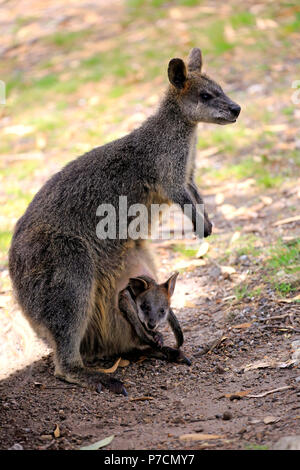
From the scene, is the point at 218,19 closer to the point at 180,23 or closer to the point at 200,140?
the point at 180,23

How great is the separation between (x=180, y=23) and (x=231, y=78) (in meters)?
2.03

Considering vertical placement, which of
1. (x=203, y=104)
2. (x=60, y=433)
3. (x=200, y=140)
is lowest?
(x=200, y=140)

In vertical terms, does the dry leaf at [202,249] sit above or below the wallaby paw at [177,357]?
below

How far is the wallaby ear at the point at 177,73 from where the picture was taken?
4043 mm

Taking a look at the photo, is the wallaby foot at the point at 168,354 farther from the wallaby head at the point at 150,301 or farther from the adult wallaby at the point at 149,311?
the wallaby head at the point at 150,301

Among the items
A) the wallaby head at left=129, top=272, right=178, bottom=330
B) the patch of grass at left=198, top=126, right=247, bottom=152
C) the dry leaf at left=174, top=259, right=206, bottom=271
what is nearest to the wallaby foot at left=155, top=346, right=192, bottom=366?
the wallaby head at left=129, top=272, right=178, bottom=330

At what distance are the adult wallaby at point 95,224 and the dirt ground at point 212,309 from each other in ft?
0.94

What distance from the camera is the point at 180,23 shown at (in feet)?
33.0

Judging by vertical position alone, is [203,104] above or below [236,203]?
above

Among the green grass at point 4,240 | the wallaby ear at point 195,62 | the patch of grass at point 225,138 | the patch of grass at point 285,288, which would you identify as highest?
the wallaby ear at point 195,62

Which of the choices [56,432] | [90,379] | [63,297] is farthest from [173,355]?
[56,432]

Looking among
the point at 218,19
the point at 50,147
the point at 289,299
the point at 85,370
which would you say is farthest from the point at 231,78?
the point at 85,370

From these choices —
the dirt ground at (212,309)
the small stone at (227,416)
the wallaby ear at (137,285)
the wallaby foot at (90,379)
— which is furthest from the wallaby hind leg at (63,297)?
the small stone at (227,416)

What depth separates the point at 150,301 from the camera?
3.81 metres
